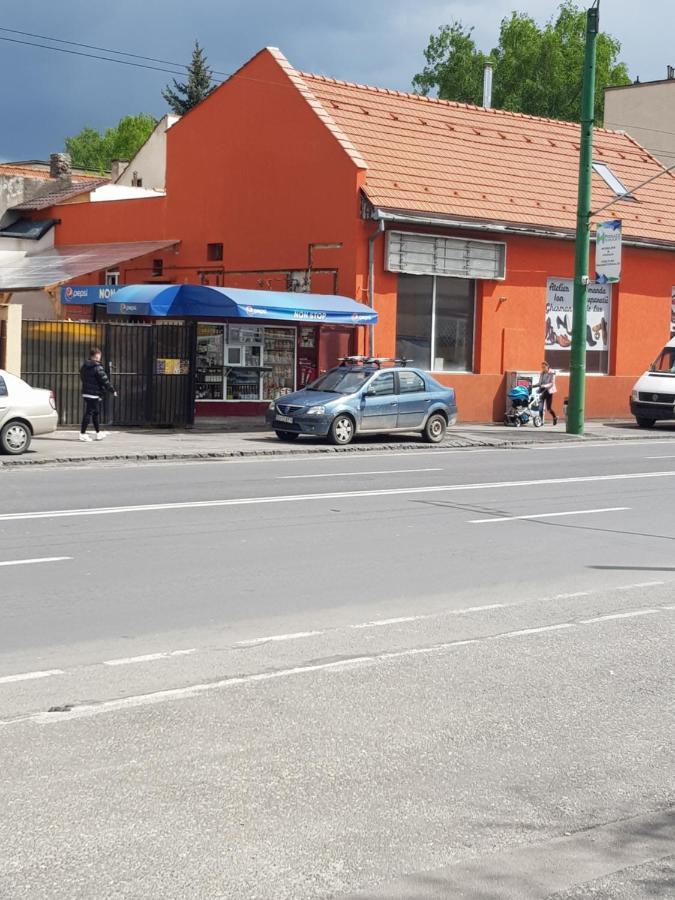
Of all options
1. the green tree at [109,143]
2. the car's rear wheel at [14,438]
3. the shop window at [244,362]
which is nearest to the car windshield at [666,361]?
the shop window at [244,362]

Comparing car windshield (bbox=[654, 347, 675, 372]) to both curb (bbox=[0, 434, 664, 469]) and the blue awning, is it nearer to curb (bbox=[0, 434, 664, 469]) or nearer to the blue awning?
curb (bbox=[0, 434, 664, 469])

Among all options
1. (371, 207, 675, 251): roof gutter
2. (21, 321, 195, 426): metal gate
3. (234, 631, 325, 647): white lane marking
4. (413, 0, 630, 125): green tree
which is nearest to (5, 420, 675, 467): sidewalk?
(21, 321, 195, 426): metal gate

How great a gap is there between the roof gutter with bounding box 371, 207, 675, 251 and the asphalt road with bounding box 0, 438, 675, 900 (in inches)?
643

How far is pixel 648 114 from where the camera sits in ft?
176

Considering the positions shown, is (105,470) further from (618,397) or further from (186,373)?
(618,397)

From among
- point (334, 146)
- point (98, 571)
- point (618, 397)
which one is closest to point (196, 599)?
point (98, 571)

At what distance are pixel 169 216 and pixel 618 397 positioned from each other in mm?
13112

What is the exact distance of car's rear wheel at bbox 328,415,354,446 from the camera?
2348cm

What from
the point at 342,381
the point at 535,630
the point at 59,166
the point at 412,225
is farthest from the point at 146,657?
the point at 59,166

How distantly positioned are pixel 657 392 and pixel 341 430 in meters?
10.4

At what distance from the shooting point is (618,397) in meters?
34.5

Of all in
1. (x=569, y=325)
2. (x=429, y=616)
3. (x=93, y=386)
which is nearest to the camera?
(x=429, y=616)

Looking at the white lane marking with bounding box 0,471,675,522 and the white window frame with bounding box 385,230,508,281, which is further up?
the white window frame with bounding box 385,230,508,281

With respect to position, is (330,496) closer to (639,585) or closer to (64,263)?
(639,585)
